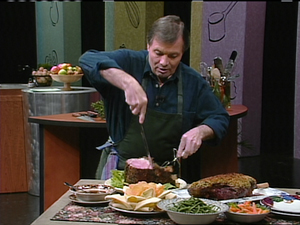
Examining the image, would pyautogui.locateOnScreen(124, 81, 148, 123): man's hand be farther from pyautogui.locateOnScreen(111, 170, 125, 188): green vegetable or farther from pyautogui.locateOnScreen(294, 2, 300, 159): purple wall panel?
pyautogui.locateOnScreen(294, 2, 300, 159): purple wall panel

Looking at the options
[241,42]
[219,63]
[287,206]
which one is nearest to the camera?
[287,206]

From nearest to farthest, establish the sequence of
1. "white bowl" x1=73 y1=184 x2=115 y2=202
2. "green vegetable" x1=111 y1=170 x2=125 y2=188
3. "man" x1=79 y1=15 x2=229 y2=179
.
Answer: "white bowl" x1=73 y1=184 x2=115 y2=202 → "green vegetable" x1=111 y1=170 x2=125 y2=188 → "man" x1=79 y1=15 x2=229 y2=179

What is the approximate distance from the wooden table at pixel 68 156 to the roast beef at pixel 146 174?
6.06 feet

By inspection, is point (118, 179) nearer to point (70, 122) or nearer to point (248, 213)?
point (248, 213)

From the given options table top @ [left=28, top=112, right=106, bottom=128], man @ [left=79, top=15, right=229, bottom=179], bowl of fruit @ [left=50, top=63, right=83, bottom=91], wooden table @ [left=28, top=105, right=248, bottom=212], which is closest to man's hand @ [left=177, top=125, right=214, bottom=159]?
man @ [left=79, top=15, right=229, bottom=179]

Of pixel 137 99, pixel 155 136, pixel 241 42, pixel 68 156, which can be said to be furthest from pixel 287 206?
pixel 241 42

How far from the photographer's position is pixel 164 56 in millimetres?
2533

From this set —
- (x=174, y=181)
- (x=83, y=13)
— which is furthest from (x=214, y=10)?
(x=174, y=181)

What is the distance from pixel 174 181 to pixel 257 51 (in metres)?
5.20

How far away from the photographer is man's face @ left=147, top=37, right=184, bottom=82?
251cm

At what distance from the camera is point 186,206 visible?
1.78 meters

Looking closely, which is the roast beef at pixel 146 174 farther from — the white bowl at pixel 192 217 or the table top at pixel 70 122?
the table top at pixel 70 122

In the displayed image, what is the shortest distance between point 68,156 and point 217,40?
129 inches

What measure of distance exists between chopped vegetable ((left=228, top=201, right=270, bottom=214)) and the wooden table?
7.09 feet
